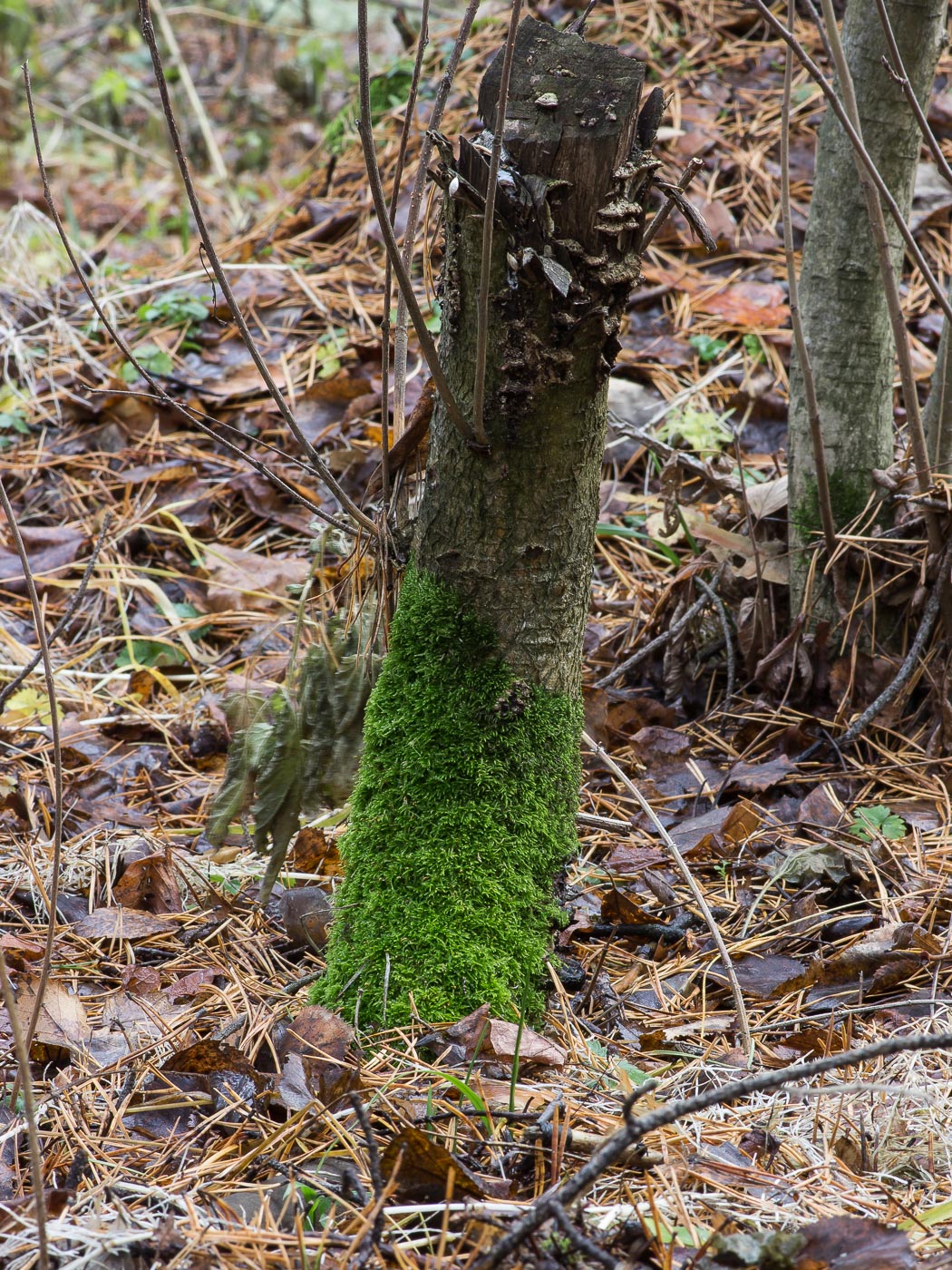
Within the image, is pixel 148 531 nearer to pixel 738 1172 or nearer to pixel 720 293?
pixel 720 293

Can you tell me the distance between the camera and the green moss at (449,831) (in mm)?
1705

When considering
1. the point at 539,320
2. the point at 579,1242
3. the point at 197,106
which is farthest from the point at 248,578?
the point at 197,106

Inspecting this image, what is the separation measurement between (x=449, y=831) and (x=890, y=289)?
161 centimetres

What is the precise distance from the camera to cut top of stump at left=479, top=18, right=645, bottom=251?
1489mm

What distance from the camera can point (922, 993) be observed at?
1837mm

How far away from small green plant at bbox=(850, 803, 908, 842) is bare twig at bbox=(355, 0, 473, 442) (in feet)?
4.37

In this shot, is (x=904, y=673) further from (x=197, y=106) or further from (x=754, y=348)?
(x=197, y=106)

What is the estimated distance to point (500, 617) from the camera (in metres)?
1.73

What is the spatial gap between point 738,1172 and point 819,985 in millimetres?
581

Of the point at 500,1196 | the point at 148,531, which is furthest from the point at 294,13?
the point at 500,1196

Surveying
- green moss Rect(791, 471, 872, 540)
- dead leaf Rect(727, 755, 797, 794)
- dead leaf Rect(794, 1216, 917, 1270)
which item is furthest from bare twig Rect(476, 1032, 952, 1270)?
green moss Rect(791, 471, 872, 540)

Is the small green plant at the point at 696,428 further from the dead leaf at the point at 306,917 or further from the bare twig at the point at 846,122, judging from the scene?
the dead leaf at the point at 306,917

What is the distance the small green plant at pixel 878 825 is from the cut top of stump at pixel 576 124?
1.44 metres

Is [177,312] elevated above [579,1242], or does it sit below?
above
